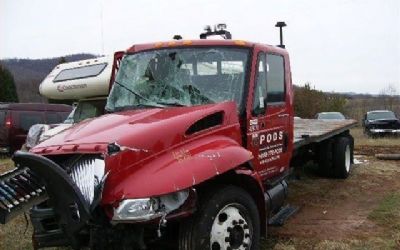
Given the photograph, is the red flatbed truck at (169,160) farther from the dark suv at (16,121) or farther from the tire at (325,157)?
the dark suv at (16,121)

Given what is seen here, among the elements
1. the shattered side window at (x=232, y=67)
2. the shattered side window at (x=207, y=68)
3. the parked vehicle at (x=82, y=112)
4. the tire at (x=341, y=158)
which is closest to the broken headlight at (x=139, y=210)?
the shattered side window at (x=207, y=68)

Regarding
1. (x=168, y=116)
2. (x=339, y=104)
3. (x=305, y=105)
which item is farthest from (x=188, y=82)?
(x=339, y=104)

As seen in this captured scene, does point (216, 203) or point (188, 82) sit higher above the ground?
point (188, 82)

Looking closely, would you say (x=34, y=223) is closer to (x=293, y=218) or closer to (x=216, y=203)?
(x=216, y=203)

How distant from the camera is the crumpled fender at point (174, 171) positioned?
409cm

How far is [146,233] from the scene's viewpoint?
14.6 feet

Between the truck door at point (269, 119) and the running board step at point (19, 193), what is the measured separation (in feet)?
7.76

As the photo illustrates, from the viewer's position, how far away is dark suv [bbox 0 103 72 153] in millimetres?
16078

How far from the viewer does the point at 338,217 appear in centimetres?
740

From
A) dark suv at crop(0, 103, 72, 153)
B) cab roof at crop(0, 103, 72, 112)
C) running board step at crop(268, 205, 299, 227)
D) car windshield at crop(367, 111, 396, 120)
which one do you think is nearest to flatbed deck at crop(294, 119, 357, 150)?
running board step at crop(268, 205, 299, 227)

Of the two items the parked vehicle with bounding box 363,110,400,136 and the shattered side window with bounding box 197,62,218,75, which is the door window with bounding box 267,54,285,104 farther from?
the parked vehicle with bounding box 363,110,400,136

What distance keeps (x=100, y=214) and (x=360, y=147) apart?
13.5m

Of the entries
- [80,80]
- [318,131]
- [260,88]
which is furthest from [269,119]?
[80,80]

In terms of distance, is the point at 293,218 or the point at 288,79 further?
the point at 293,218
